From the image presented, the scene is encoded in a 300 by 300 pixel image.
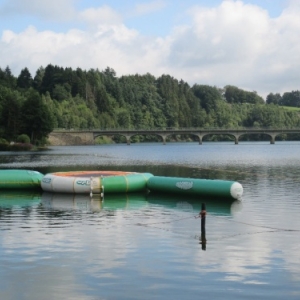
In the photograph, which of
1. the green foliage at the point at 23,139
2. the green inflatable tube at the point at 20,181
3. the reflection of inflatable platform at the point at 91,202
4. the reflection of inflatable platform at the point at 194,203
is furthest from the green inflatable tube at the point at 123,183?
the green foliage at the point at 23,139

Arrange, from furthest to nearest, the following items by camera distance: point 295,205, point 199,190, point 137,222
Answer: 1. point 199,190
2. point 295,205
3. point 137,222

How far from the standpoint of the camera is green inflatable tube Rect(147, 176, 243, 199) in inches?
1433

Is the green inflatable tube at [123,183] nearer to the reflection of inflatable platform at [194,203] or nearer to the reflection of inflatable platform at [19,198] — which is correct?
the reflection of inflatable platform at [194,203]

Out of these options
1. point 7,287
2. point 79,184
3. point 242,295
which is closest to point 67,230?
point 7,287

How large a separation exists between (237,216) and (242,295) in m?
14.6

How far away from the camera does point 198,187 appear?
124 feet

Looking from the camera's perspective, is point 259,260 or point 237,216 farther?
point 237,216

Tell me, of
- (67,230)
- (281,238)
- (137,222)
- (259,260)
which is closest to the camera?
(259,260)

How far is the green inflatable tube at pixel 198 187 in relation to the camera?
36.4m

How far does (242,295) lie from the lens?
621 inches

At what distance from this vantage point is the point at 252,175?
190ft

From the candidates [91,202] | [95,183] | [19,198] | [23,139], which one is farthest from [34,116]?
[91,202]

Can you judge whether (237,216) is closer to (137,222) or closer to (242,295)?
(137,222)

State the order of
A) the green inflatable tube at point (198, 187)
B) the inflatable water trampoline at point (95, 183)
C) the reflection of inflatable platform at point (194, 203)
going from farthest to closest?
the inflatable water trampoline at point (95, 183)
the green inflatable tube at point (198, 187)
the reflection of inflatable platform at point (194, 203)
